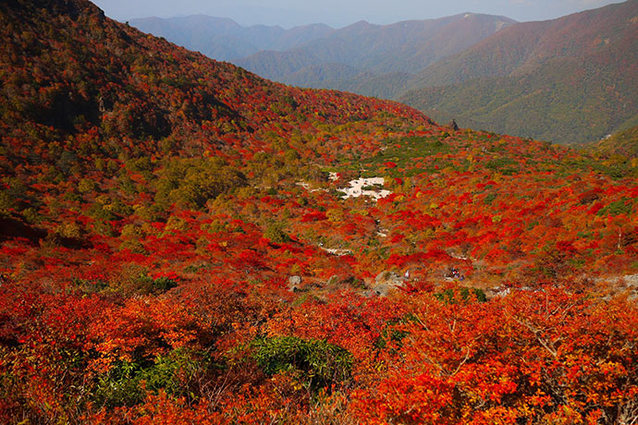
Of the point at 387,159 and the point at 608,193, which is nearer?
the point at 608,193

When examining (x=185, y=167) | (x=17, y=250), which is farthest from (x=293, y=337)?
(x=185, y=167)

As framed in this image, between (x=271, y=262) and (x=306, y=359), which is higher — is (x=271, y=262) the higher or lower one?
the lower one

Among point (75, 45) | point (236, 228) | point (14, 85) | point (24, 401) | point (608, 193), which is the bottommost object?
point (236, 228)

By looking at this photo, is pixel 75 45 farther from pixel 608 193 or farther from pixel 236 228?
pixel 608 193

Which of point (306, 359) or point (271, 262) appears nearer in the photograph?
point (306, 359)

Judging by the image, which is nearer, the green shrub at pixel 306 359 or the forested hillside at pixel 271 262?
the forested hillside at pixel 271 262

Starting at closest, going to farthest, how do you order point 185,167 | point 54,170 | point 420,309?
point 420,309 < point 54,170 < point 185,167

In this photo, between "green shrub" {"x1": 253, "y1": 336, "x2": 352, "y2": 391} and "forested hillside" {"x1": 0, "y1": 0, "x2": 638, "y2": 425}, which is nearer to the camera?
"forested hillside" {"x1": 0, "y1": 0, "x2": 638, "y2": 425}

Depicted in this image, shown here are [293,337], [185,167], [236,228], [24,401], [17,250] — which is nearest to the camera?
[24,401]
